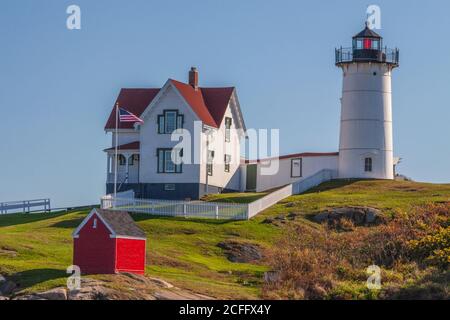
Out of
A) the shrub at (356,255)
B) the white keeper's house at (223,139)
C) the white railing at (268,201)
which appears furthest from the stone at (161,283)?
the white keeper's house at (223,139)

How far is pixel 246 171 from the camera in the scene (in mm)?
87562

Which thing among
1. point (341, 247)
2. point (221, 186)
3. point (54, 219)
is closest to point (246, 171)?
point (221, 186)

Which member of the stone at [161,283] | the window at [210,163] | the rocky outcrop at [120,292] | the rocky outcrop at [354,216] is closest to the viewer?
the rocky outcrop at [120,292]

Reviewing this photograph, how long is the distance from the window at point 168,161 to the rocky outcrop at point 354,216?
11.5 m

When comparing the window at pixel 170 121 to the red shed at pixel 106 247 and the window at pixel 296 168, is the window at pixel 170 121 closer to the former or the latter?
the window at pixel 296 168

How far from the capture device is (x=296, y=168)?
86.8 metres

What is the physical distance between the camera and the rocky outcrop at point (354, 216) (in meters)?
71.0

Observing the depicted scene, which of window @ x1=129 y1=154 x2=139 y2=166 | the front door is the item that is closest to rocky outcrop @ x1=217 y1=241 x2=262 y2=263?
window @ x1=129 y1=154 x2=139 y2=166

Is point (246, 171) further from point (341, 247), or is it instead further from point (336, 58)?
point (341, 247)

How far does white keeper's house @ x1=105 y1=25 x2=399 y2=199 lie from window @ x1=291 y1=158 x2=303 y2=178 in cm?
7

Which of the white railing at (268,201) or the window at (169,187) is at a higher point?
the window at (169,187)

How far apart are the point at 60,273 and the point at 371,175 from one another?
120 feet
